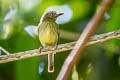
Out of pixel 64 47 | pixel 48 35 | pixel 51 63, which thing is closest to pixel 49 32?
pixel 48 35

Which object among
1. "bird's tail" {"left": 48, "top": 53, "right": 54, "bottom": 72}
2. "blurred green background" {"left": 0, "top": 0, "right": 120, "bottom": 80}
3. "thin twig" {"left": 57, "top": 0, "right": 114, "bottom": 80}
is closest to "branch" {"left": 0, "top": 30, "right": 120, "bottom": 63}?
"blurred green background" {"left": 0, "top": 0, "right": 120, "bottom": 80}

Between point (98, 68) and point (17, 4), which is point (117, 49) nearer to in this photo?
point (98, 68)

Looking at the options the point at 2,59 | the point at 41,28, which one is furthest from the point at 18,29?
the point at 41,28

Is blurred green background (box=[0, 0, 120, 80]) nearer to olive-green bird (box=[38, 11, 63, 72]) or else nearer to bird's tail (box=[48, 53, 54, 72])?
bird's tail (box=[48, 53, 54, 72])

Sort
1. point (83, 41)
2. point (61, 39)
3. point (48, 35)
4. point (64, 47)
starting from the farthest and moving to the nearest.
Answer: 1. point (48, 35)
2. point (61, 39)
3. point (64, 47)
4. point (83, 41)

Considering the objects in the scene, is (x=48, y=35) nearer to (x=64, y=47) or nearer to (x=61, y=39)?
(x=61, y=39)

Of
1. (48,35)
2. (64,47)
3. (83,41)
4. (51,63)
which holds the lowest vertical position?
(83,41)

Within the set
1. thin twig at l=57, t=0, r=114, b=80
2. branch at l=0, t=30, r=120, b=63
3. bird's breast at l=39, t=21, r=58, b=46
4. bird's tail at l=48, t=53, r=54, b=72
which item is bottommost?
thin twig at l=57, t=0, r=114, b=80

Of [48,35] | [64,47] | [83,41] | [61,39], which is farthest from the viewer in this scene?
[48,35]
